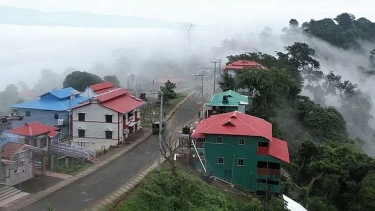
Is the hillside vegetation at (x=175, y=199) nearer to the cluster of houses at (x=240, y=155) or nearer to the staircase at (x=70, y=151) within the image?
the cluster of houses at (x=240, y=155)

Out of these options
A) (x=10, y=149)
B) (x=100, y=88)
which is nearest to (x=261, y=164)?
(x=10, y=149)

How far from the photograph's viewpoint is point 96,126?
3166 cm

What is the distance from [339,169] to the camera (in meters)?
26.7

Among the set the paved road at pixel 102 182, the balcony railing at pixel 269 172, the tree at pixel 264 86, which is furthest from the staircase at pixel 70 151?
the tree at pixel 264 86

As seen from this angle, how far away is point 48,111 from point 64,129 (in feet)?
6.97

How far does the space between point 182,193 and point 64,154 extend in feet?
34.8

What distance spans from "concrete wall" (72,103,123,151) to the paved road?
7.58 feet

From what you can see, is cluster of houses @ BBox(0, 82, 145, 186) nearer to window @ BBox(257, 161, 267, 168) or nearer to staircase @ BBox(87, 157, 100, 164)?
staircase @ BBox(87, 157, 100, 164)

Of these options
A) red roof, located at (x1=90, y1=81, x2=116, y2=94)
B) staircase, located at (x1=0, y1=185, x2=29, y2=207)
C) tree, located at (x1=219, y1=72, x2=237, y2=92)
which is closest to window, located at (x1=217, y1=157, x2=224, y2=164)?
staircase, located at (x1=0, y1=185, x2=29, y2=207)

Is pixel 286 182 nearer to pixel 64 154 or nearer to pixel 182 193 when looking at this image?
pixel 182 193

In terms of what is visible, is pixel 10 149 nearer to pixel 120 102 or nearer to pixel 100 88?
pixel 120 102

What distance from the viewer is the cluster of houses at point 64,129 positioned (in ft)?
70.3

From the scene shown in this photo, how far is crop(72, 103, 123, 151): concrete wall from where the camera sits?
31.5 meters

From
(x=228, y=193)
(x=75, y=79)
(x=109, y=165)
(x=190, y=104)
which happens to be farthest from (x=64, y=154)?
(x=75, y=79)
